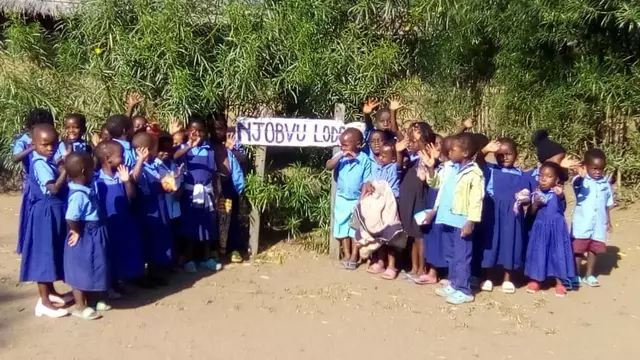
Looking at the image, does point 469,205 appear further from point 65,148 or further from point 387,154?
point 65,148

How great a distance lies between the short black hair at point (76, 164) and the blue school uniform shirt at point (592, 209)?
372 centimetres

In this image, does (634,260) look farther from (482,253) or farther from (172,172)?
(172,172)

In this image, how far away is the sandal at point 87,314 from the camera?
5184 millimetres

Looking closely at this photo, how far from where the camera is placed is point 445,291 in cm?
590

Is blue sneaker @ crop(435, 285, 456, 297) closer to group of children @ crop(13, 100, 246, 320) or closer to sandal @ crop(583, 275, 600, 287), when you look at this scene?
sandal @ crop(583, 275, 600, 287)

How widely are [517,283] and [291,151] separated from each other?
231 centimetres

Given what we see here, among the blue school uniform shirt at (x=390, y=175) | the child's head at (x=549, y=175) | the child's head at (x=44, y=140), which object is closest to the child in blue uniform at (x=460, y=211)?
the blue school uniform shirt at (x=390, y=175)

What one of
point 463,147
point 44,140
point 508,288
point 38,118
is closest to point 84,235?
point 44,140

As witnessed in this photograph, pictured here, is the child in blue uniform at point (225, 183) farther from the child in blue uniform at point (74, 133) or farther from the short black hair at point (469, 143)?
the short black hair at point (469, 143)

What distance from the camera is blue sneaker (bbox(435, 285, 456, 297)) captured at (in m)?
5.85

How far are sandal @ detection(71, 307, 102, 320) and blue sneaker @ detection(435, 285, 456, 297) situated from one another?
246cm

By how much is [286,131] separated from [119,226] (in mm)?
1701

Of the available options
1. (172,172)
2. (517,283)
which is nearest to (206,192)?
(172,172)

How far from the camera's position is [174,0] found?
6434 millimetres
